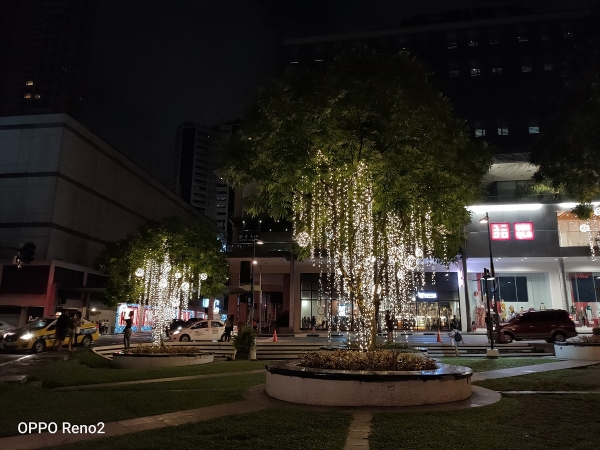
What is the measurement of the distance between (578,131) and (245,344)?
1767 cm

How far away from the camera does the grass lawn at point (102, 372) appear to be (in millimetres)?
12727

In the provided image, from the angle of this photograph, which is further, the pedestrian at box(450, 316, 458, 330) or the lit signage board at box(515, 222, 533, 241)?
the pedestrian at box(450, 316, 458, 330)

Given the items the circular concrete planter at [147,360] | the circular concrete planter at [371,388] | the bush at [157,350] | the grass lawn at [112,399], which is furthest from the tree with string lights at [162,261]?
the circular concrete planter at [371,388]

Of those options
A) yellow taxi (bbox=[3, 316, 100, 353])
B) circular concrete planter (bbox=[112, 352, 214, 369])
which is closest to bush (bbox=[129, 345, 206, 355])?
circular concrete planter (bbox=[112, 352, 214, 369])

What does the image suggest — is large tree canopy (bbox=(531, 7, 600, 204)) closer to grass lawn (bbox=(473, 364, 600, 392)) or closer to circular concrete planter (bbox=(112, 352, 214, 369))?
grass lawn (bbox=(473, 364, 600, 392))

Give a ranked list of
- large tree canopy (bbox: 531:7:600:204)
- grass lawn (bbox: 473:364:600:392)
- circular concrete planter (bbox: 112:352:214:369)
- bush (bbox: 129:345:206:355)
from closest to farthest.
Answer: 1. grass lawn (bbox: 473:364:600:392)
2. circular concrete planter (bbox: 112:352:214:369)
3. bush (bbox: 129:345:206:355)
4. large tree canopy (bbox: 531:7:600:204)

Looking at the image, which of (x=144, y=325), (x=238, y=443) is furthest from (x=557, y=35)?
(x=238, y=443)

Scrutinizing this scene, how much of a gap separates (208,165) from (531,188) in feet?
407

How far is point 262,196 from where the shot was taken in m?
14.9

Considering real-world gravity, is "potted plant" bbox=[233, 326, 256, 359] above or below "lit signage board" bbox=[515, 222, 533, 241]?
below

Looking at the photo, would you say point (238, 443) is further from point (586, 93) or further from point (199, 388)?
point (586, 93)

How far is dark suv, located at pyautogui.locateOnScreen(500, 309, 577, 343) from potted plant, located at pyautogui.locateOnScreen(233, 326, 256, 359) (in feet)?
49.8

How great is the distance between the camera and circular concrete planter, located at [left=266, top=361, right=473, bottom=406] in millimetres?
8586

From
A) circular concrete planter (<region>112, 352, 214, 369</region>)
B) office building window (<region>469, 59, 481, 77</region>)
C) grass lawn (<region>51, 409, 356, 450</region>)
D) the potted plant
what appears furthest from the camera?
office building window (<region>469, 59, 481, 77</region>)
